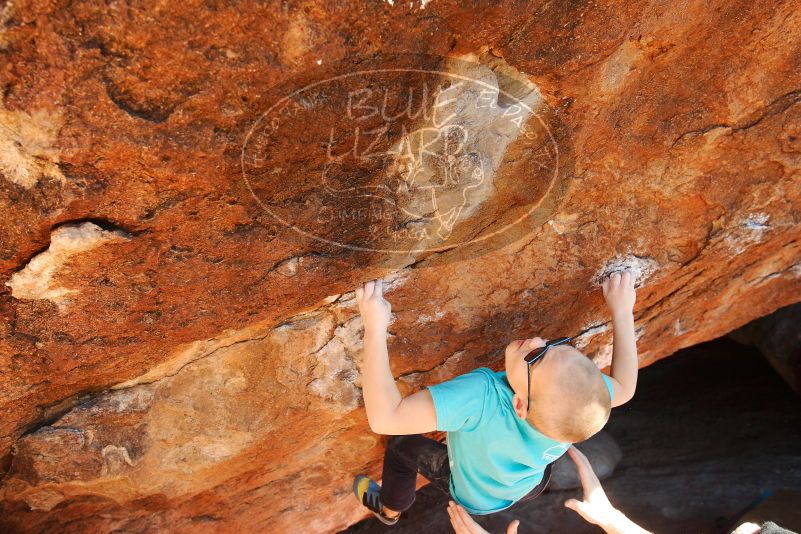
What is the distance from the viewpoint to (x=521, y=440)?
6.01 ft

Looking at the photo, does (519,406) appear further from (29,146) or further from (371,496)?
(29,146)

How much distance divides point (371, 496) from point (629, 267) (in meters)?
1.45

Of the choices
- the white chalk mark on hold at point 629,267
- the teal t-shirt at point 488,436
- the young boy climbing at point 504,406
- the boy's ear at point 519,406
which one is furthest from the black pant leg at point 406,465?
the white chalk mark on hold at point 629,267

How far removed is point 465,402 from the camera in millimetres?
1793

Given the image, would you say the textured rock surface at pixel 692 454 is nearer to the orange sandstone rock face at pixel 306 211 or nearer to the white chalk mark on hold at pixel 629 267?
the orange sandstone rock face at pixel 306 211

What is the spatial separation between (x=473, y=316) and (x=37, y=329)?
4.64 feet

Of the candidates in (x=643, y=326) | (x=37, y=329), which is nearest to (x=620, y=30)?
(x=643, y=326)

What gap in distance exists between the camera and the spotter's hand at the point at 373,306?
1.87 metres

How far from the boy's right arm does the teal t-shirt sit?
0.04 metres

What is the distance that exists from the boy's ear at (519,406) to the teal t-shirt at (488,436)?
0.09 m

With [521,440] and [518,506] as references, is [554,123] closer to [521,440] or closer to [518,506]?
[521,440]

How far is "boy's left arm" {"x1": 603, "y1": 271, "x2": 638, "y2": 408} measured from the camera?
2.02 meters

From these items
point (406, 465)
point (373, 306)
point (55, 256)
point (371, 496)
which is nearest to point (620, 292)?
point (373, 306)

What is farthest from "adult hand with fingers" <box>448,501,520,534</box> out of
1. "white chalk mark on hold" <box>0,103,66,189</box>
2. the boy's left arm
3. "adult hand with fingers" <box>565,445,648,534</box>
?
"white chalk mark on hold" <box>0,103,66,189</box>
